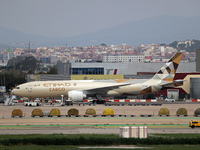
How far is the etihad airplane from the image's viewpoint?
2891 inches

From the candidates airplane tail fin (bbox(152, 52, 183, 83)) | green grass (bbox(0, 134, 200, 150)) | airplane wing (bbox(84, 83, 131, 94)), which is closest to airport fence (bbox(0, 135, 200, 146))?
green grass (bbox(0, 134, 200, 150))

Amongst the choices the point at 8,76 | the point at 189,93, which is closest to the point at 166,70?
the point at 189,93

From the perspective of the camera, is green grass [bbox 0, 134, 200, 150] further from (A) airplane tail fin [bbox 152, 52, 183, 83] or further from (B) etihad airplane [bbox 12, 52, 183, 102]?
(A) airplane tail fin [bbox 152, 52, 183, 83]

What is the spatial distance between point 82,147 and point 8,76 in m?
130

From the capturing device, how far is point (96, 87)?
74.4 meters

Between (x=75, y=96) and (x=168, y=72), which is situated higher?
(x=168, y=72)

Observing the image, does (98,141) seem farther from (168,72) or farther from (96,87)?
(168,72)

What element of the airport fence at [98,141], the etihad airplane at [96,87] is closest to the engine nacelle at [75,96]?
the etihad airplane at [96,87]

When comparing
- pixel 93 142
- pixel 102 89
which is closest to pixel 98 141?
pixel 93 142

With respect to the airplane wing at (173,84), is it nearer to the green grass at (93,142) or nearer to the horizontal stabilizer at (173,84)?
the horizontal stabilizer at (173,84)

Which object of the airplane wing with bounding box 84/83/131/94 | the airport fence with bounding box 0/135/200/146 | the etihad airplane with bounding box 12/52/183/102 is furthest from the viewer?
the etihad airplane with bounding box 12/52/183/102

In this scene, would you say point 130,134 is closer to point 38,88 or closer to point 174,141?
point 174,141

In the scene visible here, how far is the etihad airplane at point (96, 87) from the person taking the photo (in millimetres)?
73438

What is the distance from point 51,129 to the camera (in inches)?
1512
